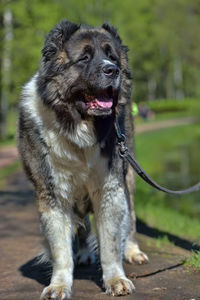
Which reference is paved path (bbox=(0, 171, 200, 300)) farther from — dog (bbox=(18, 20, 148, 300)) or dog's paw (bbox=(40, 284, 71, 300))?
dog (bbox=(18, 20, 148, 300))

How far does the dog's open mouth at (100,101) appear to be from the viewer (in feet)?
13.6

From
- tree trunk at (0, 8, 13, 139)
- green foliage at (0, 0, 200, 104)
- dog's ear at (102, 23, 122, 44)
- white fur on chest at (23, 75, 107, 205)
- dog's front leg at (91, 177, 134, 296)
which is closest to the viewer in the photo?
white fur on chest at (23, 75, 107, 205)

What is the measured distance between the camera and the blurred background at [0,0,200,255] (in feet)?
32.0

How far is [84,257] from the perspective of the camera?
17.3 ft

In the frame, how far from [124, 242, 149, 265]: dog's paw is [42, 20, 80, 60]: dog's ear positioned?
2.33 m

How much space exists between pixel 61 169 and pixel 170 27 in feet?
150

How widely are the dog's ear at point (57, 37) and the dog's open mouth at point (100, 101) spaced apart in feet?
1.58

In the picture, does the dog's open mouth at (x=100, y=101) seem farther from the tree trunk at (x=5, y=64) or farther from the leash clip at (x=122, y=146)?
the tree trunk at (x=5, y=64)

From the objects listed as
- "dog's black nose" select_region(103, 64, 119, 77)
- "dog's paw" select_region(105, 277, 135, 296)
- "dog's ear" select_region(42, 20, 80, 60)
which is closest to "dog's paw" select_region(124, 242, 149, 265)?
"dog's paw" select_region(105, 277, 135, 296)

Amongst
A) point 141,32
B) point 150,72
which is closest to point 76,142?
point 141,32

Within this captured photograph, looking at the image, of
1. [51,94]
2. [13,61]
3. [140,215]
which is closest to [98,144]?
[51,94]

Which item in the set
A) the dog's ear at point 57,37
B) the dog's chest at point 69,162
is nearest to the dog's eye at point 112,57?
the dog's ear at point 57,37

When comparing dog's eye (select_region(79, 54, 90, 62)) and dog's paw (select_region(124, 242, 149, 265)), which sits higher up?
dog's eye (select_region(79, 54, 90, 62))

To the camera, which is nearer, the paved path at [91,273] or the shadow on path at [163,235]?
the paved path at [91,273]
